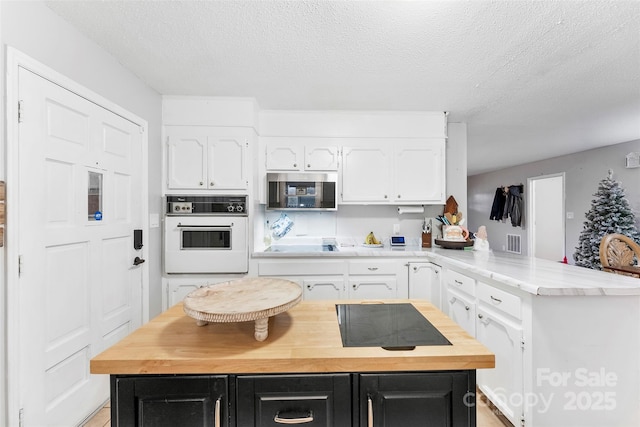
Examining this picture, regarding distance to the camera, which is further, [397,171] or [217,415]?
[397,171]

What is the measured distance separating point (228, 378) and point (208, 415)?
0.12 m

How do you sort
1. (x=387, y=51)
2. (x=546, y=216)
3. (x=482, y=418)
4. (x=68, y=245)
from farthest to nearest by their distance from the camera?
(x=546, y=216) < (x=387, y=51) < (x=482, y=418) < (x=68, y=245)

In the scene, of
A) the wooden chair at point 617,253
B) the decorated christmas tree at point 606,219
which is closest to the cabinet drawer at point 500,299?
the wooden chair at point 617,253

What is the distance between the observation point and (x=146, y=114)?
2471mm

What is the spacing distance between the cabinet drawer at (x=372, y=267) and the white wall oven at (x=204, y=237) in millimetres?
1032

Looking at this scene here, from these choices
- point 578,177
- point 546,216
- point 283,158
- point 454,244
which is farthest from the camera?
point 546,216

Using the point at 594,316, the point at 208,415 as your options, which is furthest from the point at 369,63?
the point at 208,415

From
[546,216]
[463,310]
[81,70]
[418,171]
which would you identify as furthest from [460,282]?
[546,216]

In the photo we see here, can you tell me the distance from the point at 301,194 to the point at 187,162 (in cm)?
115

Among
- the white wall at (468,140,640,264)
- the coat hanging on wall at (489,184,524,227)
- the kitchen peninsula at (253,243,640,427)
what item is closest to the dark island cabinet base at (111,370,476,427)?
the kitchen peninsula at (253,243,640,427)

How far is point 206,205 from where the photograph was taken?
2.71 metres

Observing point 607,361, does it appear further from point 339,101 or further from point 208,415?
point 339,101

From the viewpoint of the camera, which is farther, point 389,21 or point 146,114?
point 146,114

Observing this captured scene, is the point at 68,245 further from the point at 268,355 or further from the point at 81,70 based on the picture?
the point at 268,355
